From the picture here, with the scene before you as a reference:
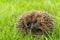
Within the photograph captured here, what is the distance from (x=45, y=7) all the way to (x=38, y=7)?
0.38 feet

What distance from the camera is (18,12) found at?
141 inches

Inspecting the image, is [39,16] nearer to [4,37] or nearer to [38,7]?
[4,37]

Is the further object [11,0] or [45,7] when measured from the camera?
[11,0]

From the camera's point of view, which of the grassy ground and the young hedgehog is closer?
the young hedgehog

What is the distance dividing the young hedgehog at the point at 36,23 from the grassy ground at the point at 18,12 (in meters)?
0.08

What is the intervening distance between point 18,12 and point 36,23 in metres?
0.92

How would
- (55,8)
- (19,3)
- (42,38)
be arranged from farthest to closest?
1. (19,3)
2. (55,8)
3. (42,38)

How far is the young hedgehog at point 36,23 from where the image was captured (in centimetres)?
270

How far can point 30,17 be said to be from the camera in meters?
2.75

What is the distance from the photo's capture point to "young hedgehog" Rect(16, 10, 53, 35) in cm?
270

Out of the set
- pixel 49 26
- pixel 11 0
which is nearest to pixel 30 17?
pixel 49 26

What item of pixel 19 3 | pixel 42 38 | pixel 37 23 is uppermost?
pixel 19 3

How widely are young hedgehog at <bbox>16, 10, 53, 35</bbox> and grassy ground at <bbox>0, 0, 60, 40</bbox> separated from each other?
77 mm

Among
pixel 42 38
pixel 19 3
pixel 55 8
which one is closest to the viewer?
pixel 42 38
